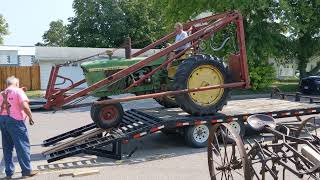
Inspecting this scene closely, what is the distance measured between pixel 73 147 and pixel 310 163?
5.64 m

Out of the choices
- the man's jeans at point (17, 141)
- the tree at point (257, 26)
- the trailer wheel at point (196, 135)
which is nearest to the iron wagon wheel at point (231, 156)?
the man's jeans at point (17, 141)

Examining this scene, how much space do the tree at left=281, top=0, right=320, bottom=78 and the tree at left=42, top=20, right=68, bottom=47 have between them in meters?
70.5

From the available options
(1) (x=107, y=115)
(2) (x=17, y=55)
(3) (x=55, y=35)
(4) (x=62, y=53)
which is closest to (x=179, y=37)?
(1) (x=107, y=115)

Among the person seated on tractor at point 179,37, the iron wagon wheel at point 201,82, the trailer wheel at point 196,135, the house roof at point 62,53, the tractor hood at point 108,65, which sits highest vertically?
the house roof at point 62,53

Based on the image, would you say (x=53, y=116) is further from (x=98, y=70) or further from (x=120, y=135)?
(x=120, y=135)

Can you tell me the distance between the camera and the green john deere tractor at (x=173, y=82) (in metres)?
10.4

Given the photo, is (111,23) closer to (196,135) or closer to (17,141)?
(196,135)

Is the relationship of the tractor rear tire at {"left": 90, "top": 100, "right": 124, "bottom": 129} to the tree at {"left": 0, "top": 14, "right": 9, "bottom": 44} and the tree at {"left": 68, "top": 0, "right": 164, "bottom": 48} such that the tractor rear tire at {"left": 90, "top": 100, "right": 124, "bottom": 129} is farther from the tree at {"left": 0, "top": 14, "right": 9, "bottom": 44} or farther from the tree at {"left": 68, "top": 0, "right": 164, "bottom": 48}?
the tree at {"left": 0, "top": 14, "right": 9, "bottom": 44}

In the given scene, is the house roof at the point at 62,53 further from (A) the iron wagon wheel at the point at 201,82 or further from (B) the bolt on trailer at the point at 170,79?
(A) the iron wagon wheel at the point at 201,82

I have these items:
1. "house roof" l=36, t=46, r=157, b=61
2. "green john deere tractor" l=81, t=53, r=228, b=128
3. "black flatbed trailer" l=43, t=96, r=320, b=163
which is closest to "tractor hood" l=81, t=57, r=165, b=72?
"green john deere tractor" l=81, t=53, r=228, b=128

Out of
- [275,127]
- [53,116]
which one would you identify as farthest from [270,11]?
[275,127]

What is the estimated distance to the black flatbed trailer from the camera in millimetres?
9367

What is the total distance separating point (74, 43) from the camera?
2245 inches

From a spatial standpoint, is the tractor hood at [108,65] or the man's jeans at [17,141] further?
the tractor hood at [108,65]
